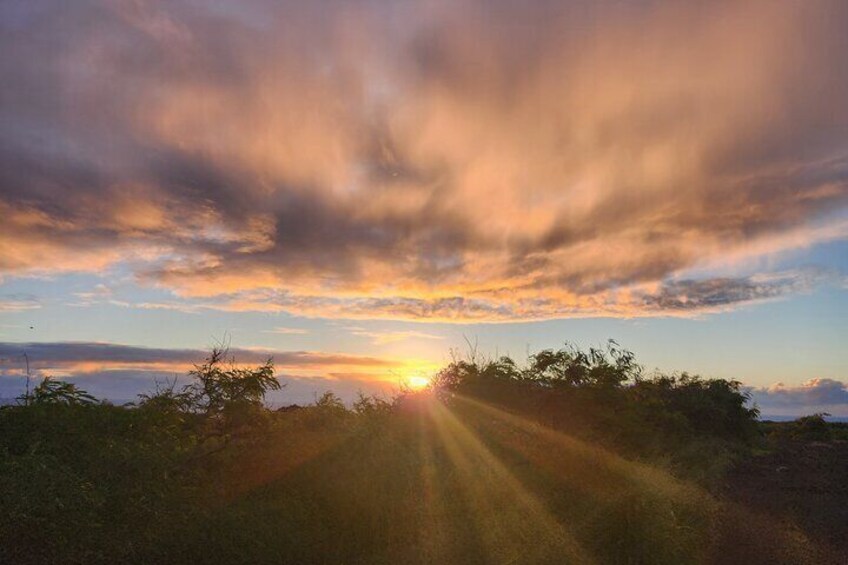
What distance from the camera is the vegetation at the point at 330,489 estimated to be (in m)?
7.39

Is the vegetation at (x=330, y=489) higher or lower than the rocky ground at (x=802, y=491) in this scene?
higher

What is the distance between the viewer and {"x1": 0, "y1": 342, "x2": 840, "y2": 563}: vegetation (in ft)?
24.3

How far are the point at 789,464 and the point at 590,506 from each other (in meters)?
15.2

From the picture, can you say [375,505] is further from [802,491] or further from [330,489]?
[802,491]

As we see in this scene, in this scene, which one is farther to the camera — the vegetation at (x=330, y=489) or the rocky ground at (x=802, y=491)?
the rocky ground at (x=802, y=491)

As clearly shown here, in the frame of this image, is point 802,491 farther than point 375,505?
Yes

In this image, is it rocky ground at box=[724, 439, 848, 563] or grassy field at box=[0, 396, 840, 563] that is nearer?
grassy field at box=[0, 396, 840, 563]

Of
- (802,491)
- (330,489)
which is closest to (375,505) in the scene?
(330,489)

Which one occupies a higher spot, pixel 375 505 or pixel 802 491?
pixel 375 505

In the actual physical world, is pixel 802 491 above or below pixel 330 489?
below

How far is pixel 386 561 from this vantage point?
845cm

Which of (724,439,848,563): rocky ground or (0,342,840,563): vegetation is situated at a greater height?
(0,342,840,563): vegetation

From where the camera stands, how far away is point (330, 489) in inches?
380

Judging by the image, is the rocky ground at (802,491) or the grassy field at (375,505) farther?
the rocky ground at (802,491)
